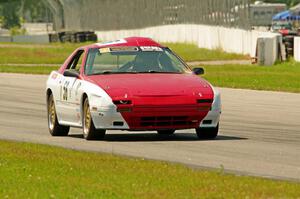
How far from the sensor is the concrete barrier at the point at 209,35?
2103 inches

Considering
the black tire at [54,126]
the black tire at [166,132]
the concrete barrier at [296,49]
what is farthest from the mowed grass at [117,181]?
the concrete barrier at [296,49]

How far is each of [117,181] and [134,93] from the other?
4432 millimetres

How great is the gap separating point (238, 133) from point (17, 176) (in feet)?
21.0

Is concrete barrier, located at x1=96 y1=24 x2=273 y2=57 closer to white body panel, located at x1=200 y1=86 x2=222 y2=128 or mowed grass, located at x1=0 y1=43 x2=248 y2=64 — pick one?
mowed grass, located at x1=0 y1=43 x2=248 y2=64

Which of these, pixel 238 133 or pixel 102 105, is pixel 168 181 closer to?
pixel 102 105

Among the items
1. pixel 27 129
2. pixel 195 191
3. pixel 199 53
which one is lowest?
pixel 199 53

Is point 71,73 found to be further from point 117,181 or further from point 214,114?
point 117,181

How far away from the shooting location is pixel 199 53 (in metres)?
61.0

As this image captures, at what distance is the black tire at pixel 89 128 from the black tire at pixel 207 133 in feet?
4.17

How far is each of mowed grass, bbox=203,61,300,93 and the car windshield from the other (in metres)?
12.7

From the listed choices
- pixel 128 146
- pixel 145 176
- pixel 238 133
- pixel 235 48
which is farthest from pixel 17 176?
pixel 235 48

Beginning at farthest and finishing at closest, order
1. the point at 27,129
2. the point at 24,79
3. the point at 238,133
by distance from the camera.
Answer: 1. the point at 24,79
2. the point at 27,129
3. the point at 238,133

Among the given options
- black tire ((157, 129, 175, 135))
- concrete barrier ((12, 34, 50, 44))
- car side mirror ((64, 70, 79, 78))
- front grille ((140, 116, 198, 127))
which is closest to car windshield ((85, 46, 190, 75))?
car side mirror ((64, 70, 79, 78))

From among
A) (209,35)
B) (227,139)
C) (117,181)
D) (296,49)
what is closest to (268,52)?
(296,49)
